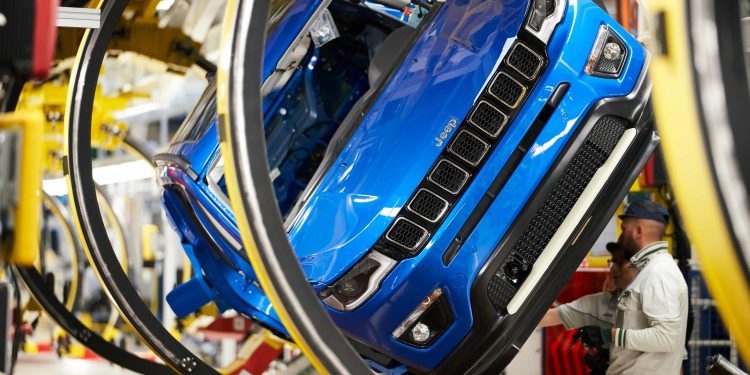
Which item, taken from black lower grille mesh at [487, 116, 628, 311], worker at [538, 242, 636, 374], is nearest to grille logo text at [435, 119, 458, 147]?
black lower grille mesh at [487, 116, 628, 311]

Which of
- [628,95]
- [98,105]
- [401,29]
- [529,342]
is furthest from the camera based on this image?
[98,105]

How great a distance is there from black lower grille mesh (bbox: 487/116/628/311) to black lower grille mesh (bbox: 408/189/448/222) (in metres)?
0.41

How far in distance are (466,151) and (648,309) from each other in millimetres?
1421

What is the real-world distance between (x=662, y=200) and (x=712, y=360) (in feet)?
8.16

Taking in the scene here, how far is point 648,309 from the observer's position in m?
5.27

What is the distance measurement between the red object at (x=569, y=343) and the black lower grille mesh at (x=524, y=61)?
8.37ft

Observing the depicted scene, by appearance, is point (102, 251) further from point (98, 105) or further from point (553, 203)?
point (98, 105)

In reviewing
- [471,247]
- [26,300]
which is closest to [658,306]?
[471,247]

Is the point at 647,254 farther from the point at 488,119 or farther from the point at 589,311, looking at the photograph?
the point at 488,119

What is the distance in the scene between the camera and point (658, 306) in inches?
206

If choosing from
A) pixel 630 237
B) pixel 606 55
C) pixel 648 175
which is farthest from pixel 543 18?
pixel 648 175

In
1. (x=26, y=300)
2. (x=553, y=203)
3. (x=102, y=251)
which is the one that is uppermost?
(x=553, y=203)

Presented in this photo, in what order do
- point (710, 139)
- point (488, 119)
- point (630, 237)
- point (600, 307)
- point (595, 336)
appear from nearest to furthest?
point (710, 139), point (488, 119), point (595, 336), point (630, 237), point (600, 307)

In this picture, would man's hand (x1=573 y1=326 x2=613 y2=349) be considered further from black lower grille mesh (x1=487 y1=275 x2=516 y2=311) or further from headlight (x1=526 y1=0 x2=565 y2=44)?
headlight (x1=526 y1=0 x2=565 y2=44)
